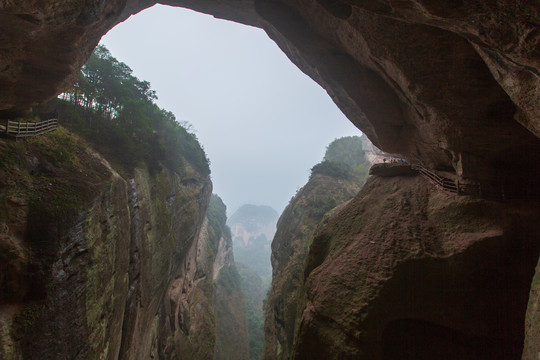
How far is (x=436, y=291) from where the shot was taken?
20.8 feet

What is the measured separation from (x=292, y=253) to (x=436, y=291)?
1376 centimetres

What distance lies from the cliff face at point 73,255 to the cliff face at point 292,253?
7.87 m

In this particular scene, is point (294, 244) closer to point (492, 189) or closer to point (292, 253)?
point (292, 253)

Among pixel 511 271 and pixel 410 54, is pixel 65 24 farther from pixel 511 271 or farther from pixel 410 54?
pixel 511 271

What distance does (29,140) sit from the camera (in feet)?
24.4

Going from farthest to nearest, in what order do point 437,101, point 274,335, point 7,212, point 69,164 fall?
point 274,335 → point 69,164 → point 437,101 → point 7,212

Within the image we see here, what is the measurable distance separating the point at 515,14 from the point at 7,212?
1123 centimetres

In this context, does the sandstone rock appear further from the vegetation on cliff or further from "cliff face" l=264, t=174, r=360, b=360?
the vegetation on cliff

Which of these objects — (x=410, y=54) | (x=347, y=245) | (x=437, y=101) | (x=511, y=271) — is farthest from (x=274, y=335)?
(x=410, y=54)

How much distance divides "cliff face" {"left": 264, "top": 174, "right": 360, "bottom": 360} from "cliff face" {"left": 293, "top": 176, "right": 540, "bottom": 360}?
11.6 feet

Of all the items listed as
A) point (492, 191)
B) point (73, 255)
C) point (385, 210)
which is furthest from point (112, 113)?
point (492, 191)

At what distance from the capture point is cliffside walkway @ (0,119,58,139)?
6906 millimetres

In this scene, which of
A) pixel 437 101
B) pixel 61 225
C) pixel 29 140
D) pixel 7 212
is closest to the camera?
pixel 7 212

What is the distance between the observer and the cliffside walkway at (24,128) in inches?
272
